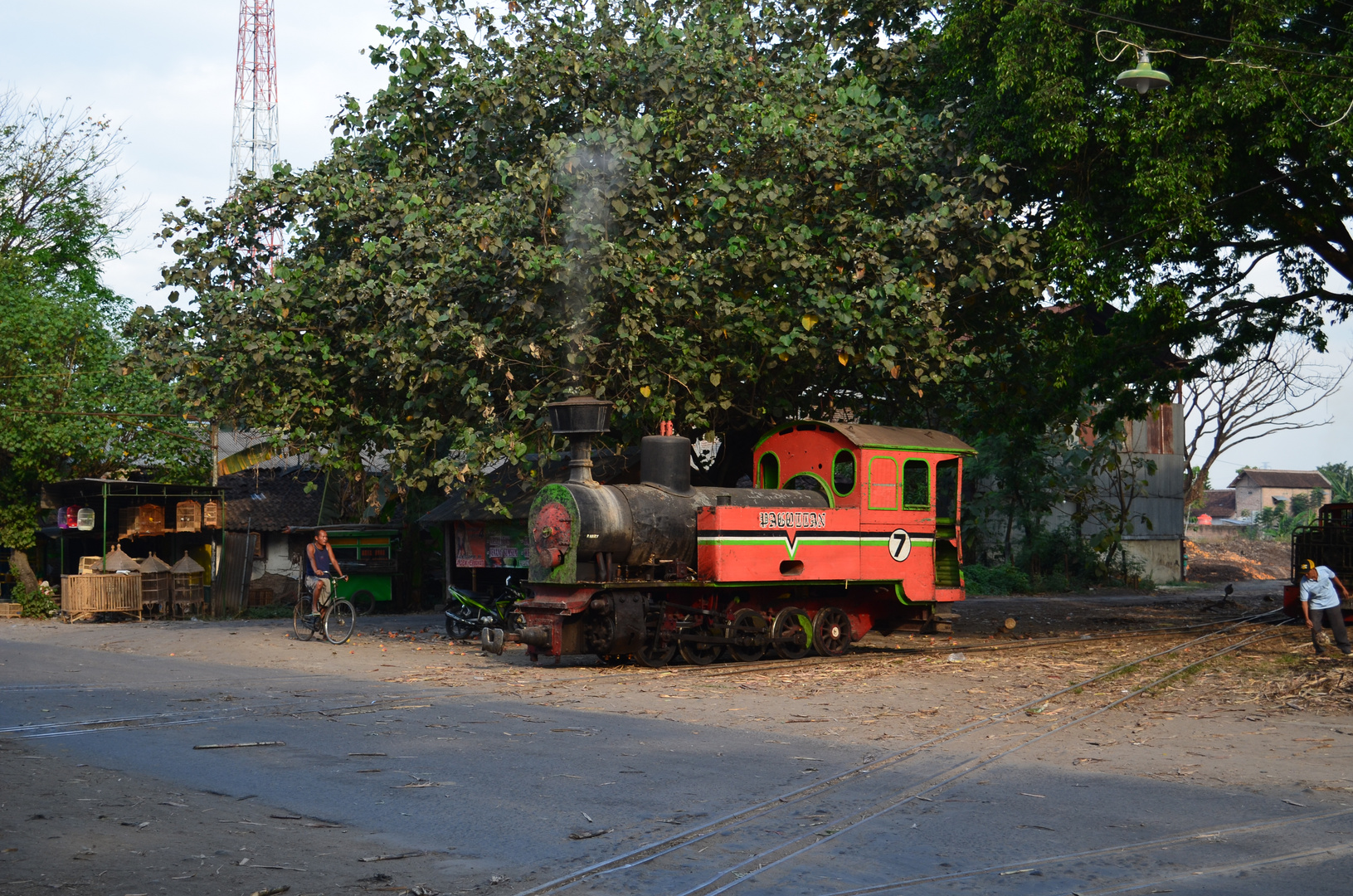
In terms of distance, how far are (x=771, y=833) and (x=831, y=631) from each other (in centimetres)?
990

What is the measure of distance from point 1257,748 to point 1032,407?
1145 cm

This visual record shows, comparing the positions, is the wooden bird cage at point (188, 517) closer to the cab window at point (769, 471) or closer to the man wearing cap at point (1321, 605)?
the cab window at point (769, 471)

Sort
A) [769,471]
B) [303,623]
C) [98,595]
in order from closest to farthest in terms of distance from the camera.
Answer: [769,471] → [303,623] → [98,595]

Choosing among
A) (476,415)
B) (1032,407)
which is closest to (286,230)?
(476,415)

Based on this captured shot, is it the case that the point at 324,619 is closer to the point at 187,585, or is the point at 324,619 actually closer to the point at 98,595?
the point at 98,595

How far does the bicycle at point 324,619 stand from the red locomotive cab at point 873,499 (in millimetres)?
6989

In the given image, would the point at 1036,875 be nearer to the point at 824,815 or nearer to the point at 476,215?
the point at 824,815

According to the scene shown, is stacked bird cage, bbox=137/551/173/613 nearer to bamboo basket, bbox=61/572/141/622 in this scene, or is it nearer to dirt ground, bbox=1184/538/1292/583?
bamboo basket, bbox=61/572/141/622

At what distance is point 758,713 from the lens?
10.7 meters

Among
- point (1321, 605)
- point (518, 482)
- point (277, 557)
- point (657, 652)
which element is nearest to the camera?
point (657, 652)

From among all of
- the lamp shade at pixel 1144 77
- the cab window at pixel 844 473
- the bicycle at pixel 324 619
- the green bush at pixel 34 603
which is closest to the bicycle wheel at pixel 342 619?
the bicycle at pixel 324 619

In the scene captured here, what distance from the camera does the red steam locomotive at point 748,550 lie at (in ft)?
46.5

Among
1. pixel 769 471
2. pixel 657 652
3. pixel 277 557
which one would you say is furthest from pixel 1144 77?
pixel 277 557

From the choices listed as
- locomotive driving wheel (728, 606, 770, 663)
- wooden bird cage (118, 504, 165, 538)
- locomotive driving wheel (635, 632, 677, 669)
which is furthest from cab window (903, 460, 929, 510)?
wooden bird cage (118, 504, 165, 538)
